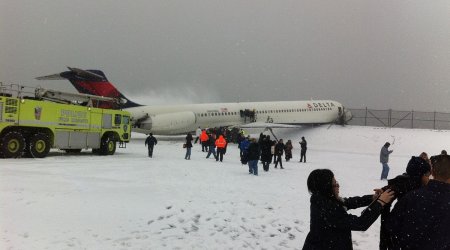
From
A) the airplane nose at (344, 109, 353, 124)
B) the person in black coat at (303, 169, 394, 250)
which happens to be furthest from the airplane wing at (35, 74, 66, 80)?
the airplane nose at (344, 109, 353, 124)

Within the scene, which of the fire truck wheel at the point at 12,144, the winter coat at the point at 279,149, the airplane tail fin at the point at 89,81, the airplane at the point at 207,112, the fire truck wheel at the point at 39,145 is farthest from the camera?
the airplane at the point at 207,112

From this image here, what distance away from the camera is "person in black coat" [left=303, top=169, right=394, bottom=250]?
354 cm

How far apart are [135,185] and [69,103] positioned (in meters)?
11.5

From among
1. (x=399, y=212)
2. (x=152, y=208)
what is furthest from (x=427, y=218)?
(x=152, y=208)

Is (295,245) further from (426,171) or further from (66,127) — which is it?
(66,127)

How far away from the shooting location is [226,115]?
40156mm

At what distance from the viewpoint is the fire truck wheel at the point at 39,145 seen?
60.7ft

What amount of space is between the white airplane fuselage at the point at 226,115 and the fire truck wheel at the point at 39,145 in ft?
47.7

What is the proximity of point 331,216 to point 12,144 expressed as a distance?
17.4m

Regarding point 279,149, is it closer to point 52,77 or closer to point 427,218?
point 427,218

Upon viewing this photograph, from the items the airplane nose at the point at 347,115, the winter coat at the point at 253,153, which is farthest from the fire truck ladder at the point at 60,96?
the airplane nose at the point at 347,115

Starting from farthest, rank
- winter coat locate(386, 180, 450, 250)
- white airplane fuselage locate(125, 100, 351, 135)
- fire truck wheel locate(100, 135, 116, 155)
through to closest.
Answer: white airplane fuselage locate(125, 100, 351, 135) < fire truck wheel locate(100, 135, 116, 155) < winter coat locate(386, 180, 450, 250)

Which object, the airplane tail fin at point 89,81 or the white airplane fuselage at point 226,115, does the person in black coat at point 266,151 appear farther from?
the white airplane fuselage at point 226,115

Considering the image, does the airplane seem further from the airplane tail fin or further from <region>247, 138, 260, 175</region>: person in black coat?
<region>247, 138, 260, 175</region>: person in black coat
